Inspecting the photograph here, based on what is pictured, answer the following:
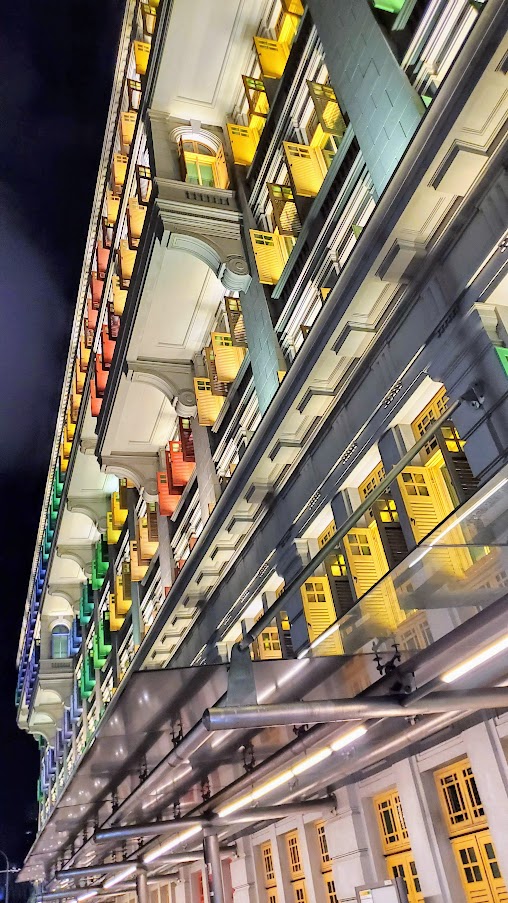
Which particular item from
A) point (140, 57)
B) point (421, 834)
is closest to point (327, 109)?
point (140, 57)

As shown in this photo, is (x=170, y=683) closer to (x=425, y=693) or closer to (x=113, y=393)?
(x=425, y=693)

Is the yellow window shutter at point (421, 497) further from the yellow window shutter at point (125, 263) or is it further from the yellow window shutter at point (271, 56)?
the yellow window shutter at point (125, 263)

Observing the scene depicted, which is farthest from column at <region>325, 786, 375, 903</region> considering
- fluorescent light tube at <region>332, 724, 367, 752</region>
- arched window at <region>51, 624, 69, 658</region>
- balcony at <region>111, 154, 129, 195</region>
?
arched window at <region>51, 624, 69, 658</region>

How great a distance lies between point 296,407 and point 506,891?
8616 millimetres

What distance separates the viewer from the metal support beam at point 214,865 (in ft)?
45.3

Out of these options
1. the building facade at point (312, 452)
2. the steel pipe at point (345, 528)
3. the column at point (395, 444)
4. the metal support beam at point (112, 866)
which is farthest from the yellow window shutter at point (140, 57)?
the metal support beam at point (112, 866)

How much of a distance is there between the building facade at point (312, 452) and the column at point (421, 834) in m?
0.04

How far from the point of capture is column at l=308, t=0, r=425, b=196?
11180mm

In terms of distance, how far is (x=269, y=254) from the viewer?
55.4 ft

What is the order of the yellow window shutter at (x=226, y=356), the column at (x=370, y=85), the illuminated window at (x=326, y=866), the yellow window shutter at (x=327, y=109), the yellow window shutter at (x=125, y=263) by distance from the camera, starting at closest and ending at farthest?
the column at (x=370, y=85) < the yellow window shutter at (x=327, y=109) < the illuminated window at (x=326, y=866) < the yellow window shutter at (x=226, y=356) < the yellow window shutter at (x=125, y=263)

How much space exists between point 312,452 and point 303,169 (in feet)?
20.2

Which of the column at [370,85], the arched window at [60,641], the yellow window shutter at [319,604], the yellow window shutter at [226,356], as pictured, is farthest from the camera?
the arched window at [60,641]

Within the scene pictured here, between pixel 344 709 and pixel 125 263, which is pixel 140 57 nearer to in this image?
pixel 125 263

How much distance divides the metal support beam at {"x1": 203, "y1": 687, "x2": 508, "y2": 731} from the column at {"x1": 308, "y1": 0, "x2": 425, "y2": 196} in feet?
24.8
